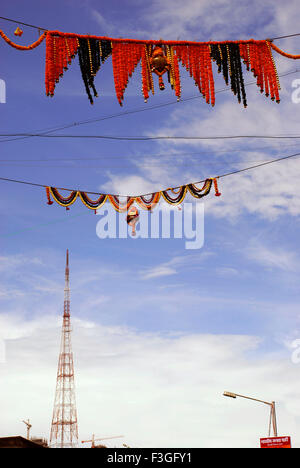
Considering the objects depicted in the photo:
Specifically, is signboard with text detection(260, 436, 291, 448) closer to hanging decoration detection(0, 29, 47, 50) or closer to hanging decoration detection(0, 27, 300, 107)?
hanging decoration detection(0, 27, 300, 107)

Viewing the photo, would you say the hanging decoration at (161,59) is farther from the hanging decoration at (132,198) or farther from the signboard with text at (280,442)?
the signboard with text at (280,442)

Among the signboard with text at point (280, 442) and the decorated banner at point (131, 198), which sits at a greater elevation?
the decorated banner at point (131, 198)

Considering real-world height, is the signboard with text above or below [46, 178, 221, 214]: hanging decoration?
below

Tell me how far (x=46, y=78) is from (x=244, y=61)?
6949 mm

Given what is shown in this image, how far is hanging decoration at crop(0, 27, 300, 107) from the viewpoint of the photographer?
18.1 m

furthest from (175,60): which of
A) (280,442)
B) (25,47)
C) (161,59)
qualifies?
(280,442)

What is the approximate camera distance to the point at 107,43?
18.3m

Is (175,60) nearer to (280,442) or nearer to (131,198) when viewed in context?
(131,198)

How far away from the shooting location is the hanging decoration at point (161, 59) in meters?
18.1

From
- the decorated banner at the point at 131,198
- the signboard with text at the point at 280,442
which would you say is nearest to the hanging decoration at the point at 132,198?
the decorated banner at the point at 131,198

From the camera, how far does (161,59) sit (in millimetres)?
18438

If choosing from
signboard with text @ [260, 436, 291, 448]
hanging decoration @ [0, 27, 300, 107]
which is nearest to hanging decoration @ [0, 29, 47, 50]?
hanging decoration @ [0, 27, 300, 107]
